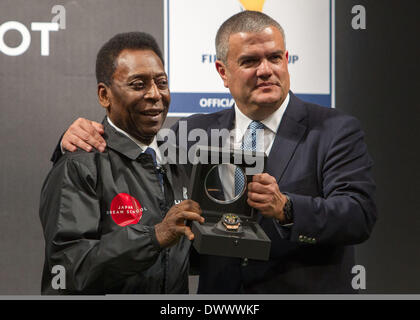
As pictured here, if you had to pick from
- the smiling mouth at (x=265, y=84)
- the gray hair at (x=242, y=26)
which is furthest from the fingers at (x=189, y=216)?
the gray hair at (x=242, y=26)

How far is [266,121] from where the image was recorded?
1.98m

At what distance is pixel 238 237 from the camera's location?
5.08 ft

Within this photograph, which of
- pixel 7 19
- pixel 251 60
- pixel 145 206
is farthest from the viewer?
pixel 7 19

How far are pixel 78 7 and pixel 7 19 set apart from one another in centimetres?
32

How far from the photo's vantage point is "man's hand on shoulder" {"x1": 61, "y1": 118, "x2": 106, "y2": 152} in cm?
176

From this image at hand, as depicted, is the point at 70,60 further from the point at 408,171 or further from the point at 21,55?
the point at 408,171

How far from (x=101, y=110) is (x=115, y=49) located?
0.56m

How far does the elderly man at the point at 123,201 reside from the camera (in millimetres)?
1628

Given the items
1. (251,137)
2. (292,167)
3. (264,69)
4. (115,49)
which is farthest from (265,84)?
(115,49)

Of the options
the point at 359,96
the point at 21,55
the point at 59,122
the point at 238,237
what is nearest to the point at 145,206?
the point at 238,237

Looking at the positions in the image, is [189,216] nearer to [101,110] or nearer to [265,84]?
[265,84]

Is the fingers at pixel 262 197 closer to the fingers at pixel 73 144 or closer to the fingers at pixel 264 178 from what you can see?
the fingers at pixel 264 178

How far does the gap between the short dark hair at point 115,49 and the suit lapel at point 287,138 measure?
0.52 m

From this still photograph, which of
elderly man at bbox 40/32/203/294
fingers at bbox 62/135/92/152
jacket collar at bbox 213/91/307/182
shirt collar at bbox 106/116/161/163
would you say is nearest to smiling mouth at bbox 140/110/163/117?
elderly man at bbox 40/32/203/294
